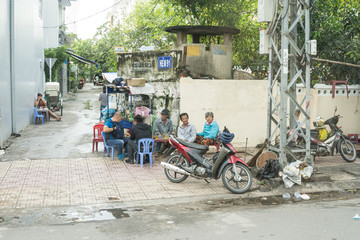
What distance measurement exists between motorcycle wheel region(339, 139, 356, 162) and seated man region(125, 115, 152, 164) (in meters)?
5.14

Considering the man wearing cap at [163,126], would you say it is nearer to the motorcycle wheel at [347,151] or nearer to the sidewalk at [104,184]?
the sidewalk at [104,184]

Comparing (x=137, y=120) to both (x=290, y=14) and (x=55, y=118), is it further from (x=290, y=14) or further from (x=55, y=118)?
(x=55, y=118)

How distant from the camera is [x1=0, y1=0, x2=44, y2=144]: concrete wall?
13.0 m

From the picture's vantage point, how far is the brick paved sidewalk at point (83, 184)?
7375 millimetres

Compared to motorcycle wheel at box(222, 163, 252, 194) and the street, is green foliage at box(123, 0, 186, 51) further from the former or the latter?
motorcycle wheel at box(222, 163, 252, 194)

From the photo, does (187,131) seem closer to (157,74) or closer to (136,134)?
(136,134)

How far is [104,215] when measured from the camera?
6555mm

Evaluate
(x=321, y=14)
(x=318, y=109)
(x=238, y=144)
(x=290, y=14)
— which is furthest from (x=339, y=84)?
(x=290, y=14)

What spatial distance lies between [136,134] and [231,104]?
3.46 meters

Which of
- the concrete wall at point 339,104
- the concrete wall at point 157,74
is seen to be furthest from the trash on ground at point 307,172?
the concrete wall at point 339,104

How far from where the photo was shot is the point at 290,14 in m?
8.70

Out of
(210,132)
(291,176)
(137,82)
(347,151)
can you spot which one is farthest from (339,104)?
(137,82)

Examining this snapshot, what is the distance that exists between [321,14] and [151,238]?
10060mm

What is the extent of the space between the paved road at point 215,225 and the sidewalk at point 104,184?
0.89 meters
